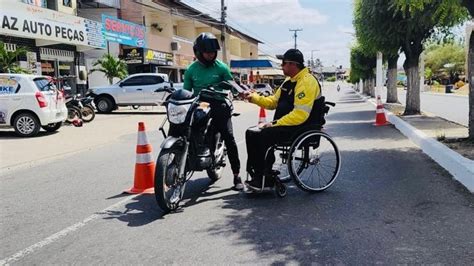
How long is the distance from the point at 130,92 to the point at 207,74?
17316mm

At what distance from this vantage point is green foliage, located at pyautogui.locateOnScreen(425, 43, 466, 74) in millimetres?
83969

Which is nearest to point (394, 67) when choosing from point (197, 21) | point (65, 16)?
point (65, 16)

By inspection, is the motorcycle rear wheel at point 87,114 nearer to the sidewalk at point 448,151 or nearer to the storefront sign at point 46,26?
the storefront sign at point 46,26

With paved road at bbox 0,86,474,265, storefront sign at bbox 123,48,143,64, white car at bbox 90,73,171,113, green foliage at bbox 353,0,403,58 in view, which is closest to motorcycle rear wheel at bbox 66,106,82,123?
white car at bbox 90,73,171,113

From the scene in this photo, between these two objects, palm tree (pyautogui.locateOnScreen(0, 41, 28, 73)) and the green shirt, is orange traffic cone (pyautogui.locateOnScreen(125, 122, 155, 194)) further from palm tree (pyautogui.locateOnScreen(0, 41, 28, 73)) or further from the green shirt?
palm tree (pyautogui.locateOnScreen(0, 41, 28, 73))

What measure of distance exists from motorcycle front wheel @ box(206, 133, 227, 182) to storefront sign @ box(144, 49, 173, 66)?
25650mm

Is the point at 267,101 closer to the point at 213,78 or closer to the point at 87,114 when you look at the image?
the point at 213,78

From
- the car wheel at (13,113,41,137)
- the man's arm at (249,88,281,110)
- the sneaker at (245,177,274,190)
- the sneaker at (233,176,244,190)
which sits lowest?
the sneaker at (233,176,244,190)

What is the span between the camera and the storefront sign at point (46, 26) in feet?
59.3

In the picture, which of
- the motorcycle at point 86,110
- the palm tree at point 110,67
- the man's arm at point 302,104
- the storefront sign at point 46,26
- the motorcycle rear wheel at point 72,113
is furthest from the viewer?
the palm tree at point 110,67

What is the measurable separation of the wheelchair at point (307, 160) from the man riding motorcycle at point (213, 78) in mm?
609

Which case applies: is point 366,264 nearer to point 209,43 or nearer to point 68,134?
point 209,43

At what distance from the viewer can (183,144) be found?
17.4 ft

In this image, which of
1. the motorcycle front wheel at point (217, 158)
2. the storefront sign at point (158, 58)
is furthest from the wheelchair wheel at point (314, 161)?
the storefront sign at point (158, 58)
